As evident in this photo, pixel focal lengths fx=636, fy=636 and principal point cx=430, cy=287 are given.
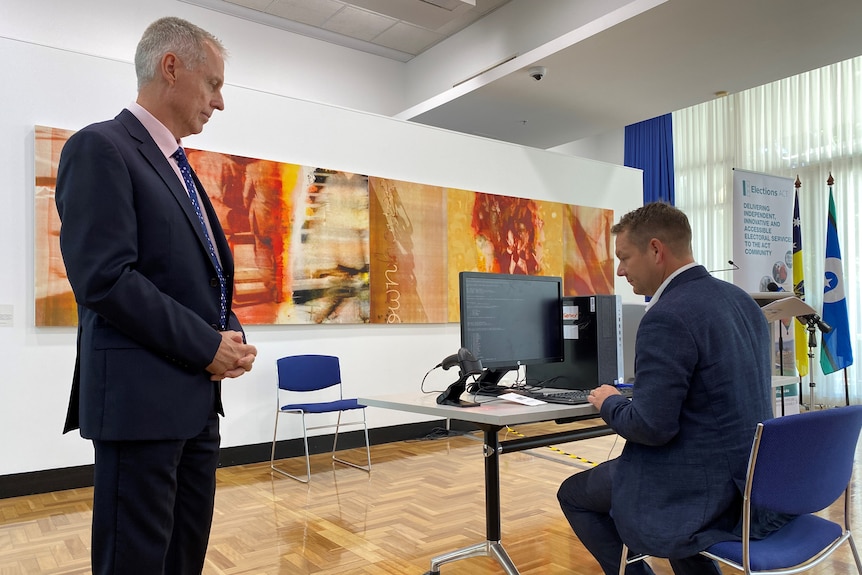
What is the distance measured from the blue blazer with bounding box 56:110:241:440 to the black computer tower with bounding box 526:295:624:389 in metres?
1.79

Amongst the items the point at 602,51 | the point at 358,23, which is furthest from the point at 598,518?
the point at 358,23

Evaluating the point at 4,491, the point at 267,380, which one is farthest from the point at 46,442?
the point at 267,380

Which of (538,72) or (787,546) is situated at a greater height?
(538,72)

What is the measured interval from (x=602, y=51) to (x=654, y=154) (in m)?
3.63

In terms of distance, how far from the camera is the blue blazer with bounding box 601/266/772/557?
1646mm

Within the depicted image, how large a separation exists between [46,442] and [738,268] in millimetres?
Result: 5418

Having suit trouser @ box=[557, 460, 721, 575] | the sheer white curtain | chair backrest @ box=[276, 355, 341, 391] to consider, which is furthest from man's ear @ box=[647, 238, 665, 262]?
the sheer white curtain

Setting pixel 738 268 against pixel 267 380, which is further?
pixel 738 268

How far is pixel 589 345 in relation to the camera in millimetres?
2768

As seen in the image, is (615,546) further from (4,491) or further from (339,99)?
(339,99)

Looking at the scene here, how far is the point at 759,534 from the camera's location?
5.59ft

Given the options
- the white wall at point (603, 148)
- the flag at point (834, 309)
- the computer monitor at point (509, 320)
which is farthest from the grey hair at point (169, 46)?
the white wall at point (603, 148)

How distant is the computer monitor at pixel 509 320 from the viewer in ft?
8.23

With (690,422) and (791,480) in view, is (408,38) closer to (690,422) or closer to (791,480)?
(690,422)
